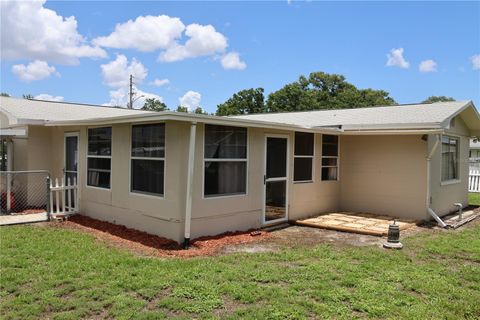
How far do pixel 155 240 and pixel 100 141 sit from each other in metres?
3.25

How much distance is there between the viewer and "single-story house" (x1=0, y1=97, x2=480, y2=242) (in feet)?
23.6

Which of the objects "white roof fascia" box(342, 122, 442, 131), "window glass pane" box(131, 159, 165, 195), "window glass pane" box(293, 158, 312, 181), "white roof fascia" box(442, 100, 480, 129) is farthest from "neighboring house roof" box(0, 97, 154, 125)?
"white roof fascia" box(442, 100, 480, 129)

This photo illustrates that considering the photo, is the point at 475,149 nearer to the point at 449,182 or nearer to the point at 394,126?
the point at 449,182

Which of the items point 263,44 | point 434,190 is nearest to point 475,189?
point 434,190

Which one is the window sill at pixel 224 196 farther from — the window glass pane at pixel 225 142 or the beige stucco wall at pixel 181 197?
the window glass pane at pixel 225 142

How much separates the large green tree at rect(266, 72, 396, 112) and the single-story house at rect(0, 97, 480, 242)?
27.3 m

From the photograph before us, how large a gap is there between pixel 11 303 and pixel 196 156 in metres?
3.79

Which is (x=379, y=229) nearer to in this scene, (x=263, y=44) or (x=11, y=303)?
(x=11, y=303)

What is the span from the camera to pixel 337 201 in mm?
10867

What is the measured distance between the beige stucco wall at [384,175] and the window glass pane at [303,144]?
4.91 ft

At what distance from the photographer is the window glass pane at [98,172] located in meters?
8.82

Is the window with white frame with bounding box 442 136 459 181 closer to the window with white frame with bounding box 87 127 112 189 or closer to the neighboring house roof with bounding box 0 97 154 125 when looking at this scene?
the window with white frame with bounding box 87 127 112 189

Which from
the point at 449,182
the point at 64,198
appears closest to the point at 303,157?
the point at 449,182

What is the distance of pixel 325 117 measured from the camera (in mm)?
11945
